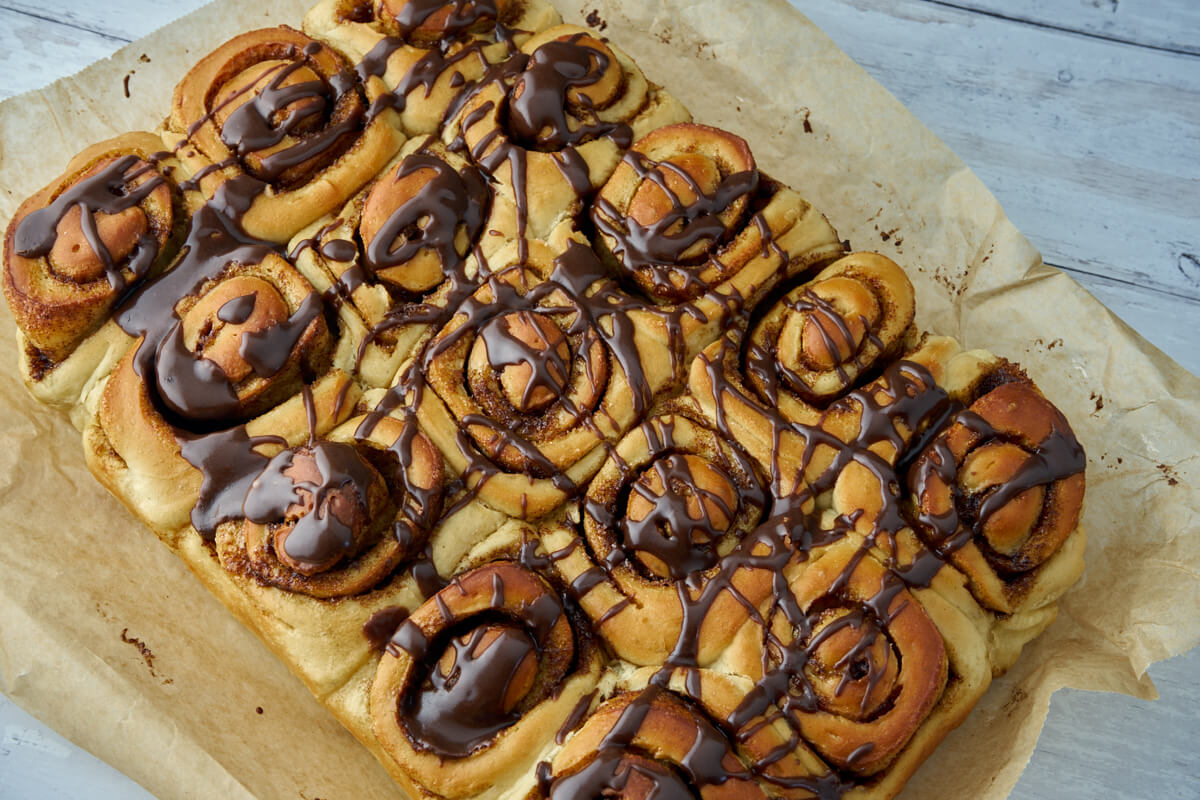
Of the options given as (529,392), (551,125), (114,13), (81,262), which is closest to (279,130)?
(81,262)

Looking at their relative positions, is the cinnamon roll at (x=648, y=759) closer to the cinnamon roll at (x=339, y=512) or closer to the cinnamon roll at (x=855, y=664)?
the cinnamon roll at (x=855, y=664)

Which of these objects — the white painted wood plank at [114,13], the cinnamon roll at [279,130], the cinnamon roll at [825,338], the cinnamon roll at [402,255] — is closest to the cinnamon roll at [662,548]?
the cinnamon roll at [825,338]

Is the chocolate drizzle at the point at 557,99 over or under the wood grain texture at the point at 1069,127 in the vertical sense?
over

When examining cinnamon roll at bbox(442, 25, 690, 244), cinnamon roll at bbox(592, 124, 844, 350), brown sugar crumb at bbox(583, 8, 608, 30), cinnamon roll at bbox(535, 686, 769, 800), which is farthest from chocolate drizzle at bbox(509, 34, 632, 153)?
cinnamon roll at bbox(535, 686, 769, 800)

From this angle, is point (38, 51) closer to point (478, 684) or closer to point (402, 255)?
point (402, 255)

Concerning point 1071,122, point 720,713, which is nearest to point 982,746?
point 720,713

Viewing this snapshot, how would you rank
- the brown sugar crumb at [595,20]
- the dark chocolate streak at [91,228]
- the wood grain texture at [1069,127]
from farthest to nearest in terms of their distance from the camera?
1. the wood grain texture at [1069,127]
2. the brown sugar crumb at [595,20]
3. the dark chocolate streak at [91,228]

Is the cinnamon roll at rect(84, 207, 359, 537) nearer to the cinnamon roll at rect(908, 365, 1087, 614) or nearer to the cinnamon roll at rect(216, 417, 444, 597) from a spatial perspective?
the cinnamon roll at rect(216, 417, 444, 597)
